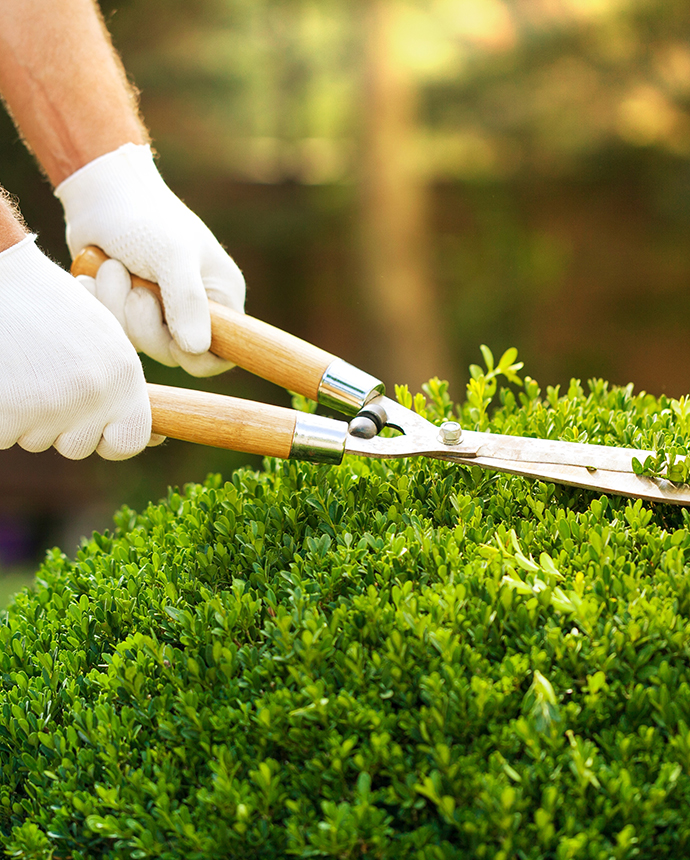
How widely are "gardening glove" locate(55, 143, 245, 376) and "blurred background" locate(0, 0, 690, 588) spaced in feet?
16.3

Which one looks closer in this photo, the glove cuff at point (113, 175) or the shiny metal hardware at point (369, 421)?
the shiny metal hardware at point (369, 421)

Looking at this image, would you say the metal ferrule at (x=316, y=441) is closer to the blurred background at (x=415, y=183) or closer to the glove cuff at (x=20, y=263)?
the glove cuff at (x=20, y=263)

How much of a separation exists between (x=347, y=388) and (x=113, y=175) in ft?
3.31

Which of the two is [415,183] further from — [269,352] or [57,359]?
[57,359]

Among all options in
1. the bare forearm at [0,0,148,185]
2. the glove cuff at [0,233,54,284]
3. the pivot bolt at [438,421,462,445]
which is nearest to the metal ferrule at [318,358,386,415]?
the pivot bolt at [438,421,462,445]

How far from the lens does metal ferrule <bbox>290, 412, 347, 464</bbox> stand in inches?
67.5

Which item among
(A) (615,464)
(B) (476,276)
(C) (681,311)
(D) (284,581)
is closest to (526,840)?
(D) (284,581)

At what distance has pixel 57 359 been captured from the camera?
5.67 ft

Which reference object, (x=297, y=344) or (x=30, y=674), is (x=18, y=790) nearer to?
(x=30, y=674)

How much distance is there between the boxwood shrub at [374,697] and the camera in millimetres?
1110

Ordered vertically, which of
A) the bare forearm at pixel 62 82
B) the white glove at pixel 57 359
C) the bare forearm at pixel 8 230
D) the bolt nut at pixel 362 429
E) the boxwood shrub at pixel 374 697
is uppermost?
the bare forearm at pixel 62 82

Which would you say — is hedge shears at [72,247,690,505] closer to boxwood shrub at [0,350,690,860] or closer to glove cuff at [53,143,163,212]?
boxwood shrub at [0,350,690,860]

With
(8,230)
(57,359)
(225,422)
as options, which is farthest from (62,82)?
(225,422)

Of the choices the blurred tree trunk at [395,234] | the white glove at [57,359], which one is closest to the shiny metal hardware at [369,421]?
the white glove at [57,359]
